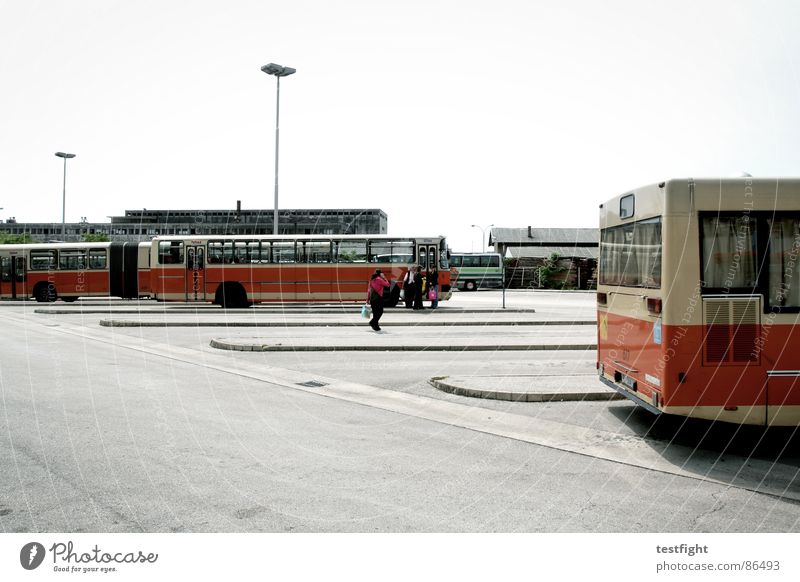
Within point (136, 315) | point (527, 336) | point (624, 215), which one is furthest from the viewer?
point (136, 315)

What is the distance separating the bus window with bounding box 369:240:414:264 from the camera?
29.1 meters

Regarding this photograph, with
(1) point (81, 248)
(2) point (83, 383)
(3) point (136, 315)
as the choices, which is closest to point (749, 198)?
(2) point (83, 383)

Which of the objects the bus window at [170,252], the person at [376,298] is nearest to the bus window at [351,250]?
the bus window at [170,252]

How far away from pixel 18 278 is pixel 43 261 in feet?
5.71

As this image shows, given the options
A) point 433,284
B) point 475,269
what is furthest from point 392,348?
point 475,269

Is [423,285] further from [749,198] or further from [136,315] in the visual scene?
[749,198]

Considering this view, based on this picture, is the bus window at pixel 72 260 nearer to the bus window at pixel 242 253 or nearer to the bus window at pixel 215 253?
the bus window at pixel 215 253

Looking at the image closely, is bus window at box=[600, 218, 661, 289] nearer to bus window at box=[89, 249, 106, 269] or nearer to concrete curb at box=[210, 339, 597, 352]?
concrete curb at box=[210, 339, 597, 352]

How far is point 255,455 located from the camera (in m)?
6.00

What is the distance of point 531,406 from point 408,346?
635 cm

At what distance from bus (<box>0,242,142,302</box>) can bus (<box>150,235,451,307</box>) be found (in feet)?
19.8

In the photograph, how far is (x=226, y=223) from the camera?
12469cm

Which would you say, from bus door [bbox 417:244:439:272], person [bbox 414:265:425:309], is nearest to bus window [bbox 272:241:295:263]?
bus door [bbox 417:244:439:272]

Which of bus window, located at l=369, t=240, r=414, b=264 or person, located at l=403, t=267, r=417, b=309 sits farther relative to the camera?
bus window, located at l=369, t=240, r=414, b=264
